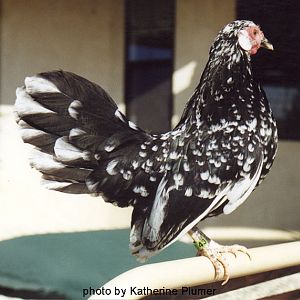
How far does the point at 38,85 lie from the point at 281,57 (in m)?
2.03

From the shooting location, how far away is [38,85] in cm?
182

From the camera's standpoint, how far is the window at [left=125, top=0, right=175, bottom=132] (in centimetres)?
369

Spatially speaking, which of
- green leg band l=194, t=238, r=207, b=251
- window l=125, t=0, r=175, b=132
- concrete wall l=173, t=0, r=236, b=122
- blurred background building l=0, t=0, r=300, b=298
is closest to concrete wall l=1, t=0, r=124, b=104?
blurred background building l=0, t=0, r=300, b=298

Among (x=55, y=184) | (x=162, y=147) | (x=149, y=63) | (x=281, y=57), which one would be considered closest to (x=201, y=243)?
(x=162, y=147)

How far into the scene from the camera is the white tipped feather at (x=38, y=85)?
1.82 metres

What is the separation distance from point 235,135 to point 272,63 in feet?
5.24

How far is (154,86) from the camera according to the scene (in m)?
3.74

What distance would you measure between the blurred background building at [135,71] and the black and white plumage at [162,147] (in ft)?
4.86

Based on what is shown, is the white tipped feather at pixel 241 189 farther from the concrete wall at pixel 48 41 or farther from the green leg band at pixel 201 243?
the concrete wall at pixel 48 41

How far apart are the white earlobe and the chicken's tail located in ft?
1.70

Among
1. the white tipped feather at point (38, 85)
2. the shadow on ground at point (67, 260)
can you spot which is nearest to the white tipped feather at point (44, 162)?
the white tipped feather at point (38, 85)

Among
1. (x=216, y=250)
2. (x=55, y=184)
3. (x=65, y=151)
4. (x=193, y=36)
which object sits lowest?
(x=216, y=250)

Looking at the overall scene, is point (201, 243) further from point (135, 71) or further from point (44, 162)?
point (135, 71)

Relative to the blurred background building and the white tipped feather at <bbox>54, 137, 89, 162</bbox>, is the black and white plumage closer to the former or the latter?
the white tipped feather at <bbox>54, 137, 89, 162</bbox>
